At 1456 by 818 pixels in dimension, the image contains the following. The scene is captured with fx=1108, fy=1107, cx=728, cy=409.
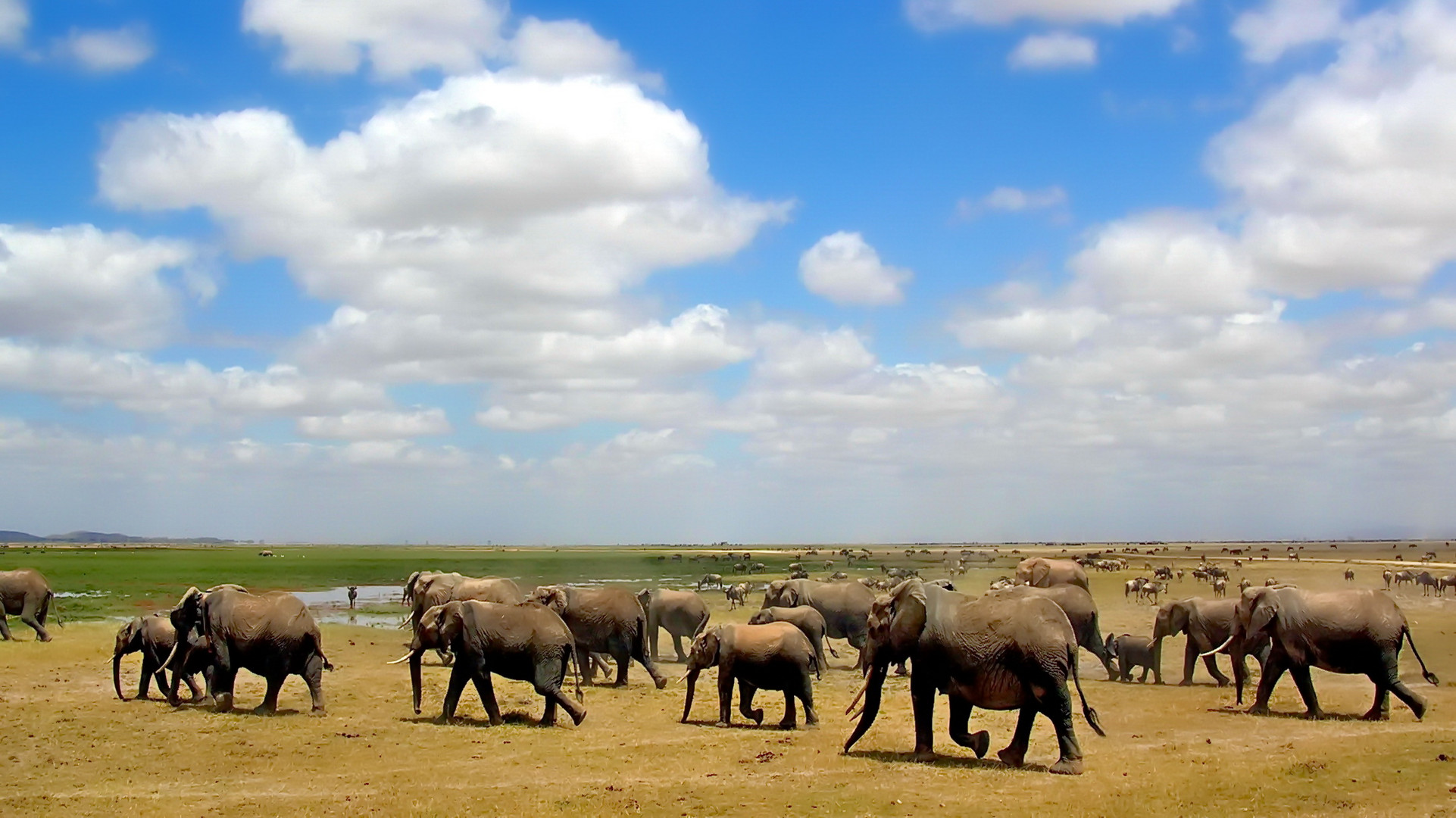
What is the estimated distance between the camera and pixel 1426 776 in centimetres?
1573

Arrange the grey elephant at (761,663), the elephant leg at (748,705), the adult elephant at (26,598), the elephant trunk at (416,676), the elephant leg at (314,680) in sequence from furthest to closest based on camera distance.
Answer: the adult elephant at (26,598)
the elephant trunk at (416,676)
the elephant leg at (314,680)
the elephant leg at (748,705)
the grey elephant at (761,663)

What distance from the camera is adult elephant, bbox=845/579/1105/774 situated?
16344mm

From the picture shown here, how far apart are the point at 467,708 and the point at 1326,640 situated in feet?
57.4

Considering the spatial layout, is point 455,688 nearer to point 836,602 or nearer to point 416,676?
point 416,676

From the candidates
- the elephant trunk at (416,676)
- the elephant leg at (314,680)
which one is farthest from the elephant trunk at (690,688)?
the elephant leg at (314,680)

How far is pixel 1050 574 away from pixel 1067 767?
23469 millimetres

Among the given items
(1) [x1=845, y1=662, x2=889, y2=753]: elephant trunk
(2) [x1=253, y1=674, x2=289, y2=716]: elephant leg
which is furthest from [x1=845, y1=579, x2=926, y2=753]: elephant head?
(2) [x1=253, y1=674, x2=289, y2=716]: elephant leg

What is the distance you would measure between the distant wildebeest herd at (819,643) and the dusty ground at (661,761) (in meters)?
0.70

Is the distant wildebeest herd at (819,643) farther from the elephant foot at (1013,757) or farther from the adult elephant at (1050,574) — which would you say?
the adult elephant at (1050,574)

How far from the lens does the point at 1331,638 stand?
2194cm

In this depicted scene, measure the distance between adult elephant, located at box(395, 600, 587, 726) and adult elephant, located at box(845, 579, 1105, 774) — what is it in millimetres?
6447

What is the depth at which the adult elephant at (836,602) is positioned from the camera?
33656 mm

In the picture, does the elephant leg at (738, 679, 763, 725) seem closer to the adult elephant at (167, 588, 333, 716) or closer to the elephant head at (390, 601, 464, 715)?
the elephant head at (390, 601, 464, 715)

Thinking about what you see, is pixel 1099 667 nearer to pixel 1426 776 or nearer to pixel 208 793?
pixel 1426 776
